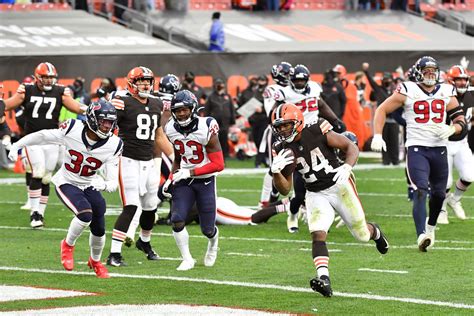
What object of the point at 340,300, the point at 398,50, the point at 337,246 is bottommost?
the point at 398,50

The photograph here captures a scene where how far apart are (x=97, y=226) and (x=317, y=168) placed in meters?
1.94

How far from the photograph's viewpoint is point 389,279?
988 cm

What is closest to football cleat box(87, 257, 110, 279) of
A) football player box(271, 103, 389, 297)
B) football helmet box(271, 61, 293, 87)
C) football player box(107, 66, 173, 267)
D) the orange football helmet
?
football player box(107, 66, 173, 267)

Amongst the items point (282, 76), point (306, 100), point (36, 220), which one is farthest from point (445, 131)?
point (36, 220)

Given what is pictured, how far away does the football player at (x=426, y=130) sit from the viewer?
11719mm

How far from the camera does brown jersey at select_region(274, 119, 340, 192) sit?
31.3ft

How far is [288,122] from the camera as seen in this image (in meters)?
9.34

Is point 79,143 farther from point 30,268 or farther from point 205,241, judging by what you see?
point 205,241

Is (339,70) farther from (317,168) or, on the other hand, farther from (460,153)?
(317,168)

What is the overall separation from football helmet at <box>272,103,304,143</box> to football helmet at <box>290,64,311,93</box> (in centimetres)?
424

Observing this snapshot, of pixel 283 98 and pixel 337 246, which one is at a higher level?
pixel 283 98

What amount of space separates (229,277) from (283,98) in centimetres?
398

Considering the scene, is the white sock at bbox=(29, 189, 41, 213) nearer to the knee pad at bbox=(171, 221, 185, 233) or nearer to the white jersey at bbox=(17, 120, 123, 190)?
the white jersey at bbox=(17, 120, 123, 190)

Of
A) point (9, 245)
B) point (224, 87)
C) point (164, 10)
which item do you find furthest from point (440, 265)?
point (164, 10)
